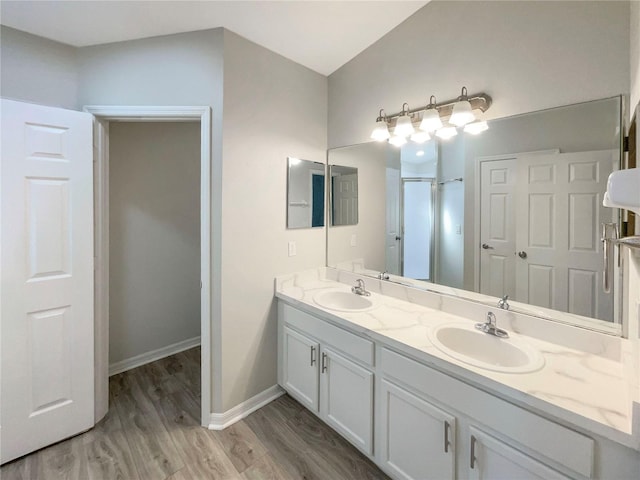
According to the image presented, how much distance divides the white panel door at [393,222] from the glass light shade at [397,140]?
0.17 m

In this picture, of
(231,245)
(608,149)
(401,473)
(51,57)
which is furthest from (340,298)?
(51,57)

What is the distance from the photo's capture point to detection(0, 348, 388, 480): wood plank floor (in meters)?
1.55

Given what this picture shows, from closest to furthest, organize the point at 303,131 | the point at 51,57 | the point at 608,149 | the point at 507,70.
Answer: the point at 608,149
the point at 507,70
the point at 51,57
the point at 303,131

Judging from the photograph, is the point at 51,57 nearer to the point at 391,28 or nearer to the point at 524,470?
the point at 391,28

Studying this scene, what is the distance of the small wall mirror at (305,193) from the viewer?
2207mm

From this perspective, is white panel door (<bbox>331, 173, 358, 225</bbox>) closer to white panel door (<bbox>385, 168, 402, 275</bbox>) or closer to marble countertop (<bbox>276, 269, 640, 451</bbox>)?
white panel door (<bbox>385, 168, 402, 275</bbox>)

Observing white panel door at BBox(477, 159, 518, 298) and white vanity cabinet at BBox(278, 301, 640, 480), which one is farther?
white panel door at BBox(477, 159, 518, 298)

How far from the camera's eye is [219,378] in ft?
6.18

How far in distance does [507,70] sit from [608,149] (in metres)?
0.61

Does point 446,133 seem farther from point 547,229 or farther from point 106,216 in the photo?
point 106,216

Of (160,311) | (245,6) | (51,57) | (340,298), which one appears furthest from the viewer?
(160,311)

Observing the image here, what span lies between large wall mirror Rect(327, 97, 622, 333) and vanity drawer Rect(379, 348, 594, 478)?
0.61 meters

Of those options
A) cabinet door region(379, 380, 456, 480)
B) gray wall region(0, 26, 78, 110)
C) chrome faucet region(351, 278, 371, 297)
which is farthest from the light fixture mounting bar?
gray wall region(0, 26, 78, 110)

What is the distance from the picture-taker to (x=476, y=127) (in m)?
Answer: 1.62
